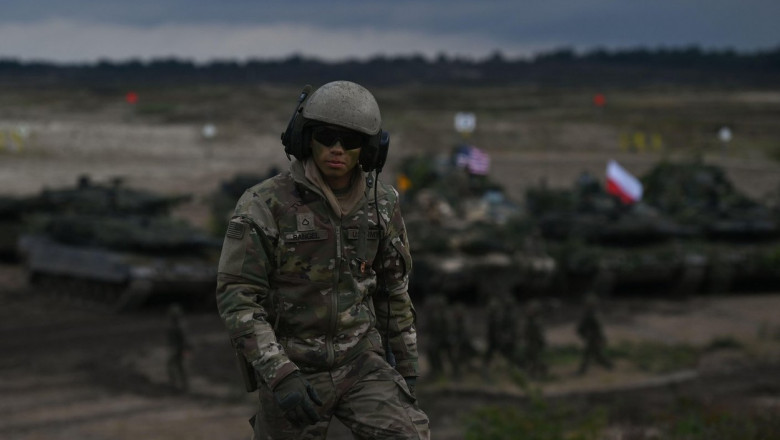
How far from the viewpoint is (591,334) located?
15.7 metres

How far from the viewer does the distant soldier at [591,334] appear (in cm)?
1554

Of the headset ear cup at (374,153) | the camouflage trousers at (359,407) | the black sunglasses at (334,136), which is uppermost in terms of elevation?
the black sunglasses at (334,136)

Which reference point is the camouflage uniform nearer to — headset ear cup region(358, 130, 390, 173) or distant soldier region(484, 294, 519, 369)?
headset ear cup region(358, 130, 390, 173)

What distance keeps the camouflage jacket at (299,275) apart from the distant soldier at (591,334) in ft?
36.4

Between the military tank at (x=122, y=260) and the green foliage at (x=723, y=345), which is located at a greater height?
the military tank at (x=122, y=260)

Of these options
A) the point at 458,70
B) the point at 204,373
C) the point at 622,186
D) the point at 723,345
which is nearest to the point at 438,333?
the point at 204,373

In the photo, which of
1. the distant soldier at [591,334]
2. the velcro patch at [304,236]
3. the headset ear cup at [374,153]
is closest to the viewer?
the velcro patch at [304,236]

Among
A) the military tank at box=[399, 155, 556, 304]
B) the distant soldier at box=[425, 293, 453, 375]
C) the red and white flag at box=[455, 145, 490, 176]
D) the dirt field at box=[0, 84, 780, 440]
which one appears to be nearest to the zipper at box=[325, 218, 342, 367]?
the dirt field at box=[0, 84, 780, 440]

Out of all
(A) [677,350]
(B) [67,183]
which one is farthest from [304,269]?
(B) [67,183]

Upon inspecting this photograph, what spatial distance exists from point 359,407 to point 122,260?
1531 centimetres

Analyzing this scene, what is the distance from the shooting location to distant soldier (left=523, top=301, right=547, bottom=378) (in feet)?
50.1

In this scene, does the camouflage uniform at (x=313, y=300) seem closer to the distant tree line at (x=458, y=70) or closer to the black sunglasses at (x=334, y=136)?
the black sunglasses at (x=334, y=136)

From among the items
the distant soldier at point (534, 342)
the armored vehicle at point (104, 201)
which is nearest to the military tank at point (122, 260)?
the armored vehicle at point (104, 201)

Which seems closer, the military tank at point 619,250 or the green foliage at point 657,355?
the green foliage at point 657,355
